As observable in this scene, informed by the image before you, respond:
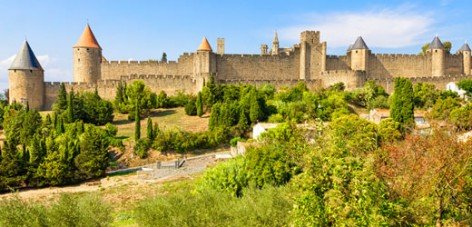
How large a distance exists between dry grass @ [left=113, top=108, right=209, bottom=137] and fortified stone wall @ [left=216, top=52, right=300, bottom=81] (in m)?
6.96

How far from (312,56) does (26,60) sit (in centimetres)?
2367

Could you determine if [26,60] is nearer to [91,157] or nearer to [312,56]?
[91,157]

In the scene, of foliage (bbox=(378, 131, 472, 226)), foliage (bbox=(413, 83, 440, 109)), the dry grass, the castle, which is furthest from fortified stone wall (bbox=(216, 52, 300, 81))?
foliage (bbox=(378, 131, 472, 226))

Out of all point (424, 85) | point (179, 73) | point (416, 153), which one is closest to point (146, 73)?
point (179, 73)

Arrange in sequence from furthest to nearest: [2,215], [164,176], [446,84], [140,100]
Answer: [446,84] → [140,100] → [164,176] → [2,215]

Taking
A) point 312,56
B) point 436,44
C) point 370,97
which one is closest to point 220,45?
point 312,56

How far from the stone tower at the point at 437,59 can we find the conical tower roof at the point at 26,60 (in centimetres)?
3441

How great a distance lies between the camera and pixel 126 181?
27.4m

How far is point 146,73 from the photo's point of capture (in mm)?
45719

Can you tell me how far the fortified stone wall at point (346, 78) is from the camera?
4291cm

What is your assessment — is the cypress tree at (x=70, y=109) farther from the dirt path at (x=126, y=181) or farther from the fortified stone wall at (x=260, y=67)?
the fortified stone wall at (x=260, y=67)

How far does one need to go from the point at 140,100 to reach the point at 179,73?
25.5 feet

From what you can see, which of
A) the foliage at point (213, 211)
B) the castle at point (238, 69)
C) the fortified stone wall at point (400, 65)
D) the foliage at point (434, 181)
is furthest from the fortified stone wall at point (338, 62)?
the foliage at point (213, 211)

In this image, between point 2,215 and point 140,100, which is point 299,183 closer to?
point 2,215
